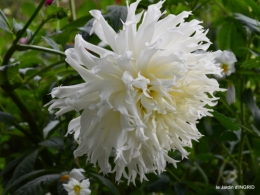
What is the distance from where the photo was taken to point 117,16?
47 centimetres

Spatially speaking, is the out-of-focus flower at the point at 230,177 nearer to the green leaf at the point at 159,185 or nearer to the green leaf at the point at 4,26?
the green leaf at the point at 159,185

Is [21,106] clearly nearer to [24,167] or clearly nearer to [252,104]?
[24,167]

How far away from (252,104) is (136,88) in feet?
0.89

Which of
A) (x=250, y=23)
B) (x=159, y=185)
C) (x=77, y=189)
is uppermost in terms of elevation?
(x=250, y=23)

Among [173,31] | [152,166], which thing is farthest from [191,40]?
[152,166]

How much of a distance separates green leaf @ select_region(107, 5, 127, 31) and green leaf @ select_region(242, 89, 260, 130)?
235 millimetres

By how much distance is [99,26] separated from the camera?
0.39 m

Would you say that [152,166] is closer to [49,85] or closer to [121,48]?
[121,48]

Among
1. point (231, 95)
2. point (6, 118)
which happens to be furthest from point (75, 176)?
point (231, 95)

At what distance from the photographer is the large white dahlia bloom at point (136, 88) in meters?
0.35

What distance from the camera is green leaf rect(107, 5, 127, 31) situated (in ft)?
1.53

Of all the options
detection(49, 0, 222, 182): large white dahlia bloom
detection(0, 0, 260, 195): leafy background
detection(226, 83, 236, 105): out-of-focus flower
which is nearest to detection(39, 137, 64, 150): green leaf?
detection(0, 0, 260, 195): leafy background

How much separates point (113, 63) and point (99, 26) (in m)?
0.05

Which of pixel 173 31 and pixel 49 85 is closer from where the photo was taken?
pixel 173 31
